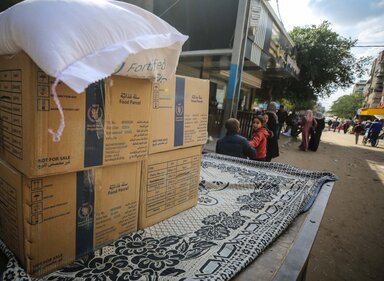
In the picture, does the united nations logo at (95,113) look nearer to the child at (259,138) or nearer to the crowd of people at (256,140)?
the crowd of people at (256,140)

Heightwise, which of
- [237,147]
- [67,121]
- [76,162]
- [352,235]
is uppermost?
[67,121]

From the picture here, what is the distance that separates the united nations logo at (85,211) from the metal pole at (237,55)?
5178mm

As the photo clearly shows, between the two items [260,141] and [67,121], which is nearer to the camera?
[67,121]

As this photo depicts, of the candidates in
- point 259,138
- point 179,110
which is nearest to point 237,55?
point 259,138

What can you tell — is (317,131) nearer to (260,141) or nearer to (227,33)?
(227,33)

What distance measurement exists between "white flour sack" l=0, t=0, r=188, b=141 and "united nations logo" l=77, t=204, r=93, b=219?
361mm

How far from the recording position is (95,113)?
932mm

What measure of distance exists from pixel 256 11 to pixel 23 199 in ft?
20.5

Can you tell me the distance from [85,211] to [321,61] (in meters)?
13.8

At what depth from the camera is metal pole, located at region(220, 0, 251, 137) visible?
218 inches

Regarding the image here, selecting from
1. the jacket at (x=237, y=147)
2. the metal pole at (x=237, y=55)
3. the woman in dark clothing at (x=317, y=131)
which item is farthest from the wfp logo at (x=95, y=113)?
the woman in dark clothing at (x=317, y=131)

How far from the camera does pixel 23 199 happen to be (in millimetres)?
849

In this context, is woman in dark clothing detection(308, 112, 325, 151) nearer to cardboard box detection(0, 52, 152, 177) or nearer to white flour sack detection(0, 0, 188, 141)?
cardboard box detection(0, 52, 152, 177)

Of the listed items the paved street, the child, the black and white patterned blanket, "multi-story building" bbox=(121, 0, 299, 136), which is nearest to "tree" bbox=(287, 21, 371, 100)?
"multi-story building" bbox=(121, 0, 299, 136)
